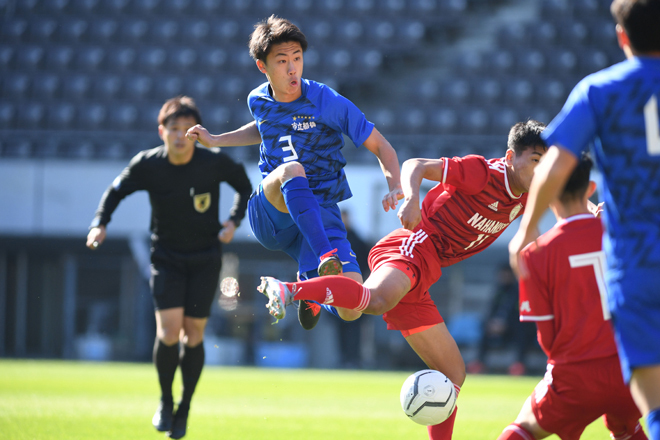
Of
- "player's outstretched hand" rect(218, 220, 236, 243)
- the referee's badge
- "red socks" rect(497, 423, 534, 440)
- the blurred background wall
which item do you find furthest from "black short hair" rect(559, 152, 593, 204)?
the blurred background wall

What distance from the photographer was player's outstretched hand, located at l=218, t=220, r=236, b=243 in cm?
566

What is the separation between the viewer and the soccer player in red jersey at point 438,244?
378cm

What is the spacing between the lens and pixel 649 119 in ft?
7.72

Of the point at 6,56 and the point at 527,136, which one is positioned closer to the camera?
the point at 527,136

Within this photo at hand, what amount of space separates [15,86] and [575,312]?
1739 cm

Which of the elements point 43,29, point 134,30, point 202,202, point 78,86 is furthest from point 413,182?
point 43,29

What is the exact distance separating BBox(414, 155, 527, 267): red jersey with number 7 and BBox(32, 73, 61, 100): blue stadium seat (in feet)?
49.5

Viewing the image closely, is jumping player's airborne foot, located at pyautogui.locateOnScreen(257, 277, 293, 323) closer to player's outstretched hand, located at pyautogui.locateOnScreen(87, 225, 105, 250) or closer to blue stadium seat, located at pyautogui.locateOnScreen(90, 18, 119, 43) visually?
player's outstretched hand, located at pyautogui.locateOnScreen(87, 225, 105, 250)

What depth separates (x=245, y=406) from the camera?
25.2 feet

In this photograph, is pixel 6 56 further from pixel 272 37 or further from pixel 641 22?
pixel 641 22

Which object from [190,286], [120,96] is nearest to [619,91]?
[190,286]

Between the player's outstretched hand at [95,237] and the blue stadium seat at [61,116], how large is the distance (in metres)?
12.7

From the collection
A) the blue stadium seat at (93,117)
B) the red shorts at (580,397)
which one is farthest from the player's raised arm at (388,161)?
the blue stadium seat at (93,117)

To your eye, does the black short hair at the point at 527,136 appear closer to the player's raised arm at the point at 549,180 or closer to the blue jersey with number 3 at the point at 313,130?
the blue jersey with number 3 at the point at 313,130
